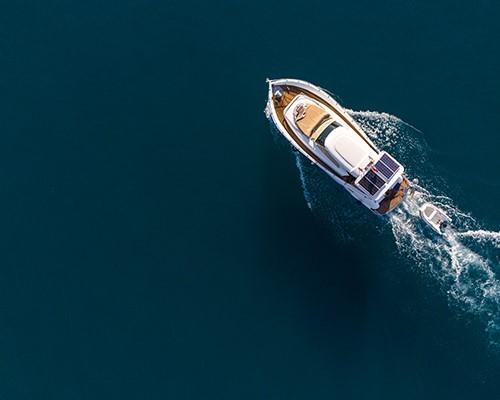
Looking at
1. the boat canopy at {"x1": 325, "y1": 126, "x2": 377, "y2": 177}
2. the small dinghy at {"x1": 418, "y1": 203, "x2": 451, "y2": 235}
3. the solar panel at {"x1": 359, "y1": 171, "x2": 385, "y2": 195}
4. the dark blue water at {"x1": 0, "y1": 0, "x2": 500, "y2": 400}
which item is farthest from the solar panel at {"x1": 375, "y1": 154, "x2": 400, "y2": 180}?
the small dinghy at {"x1": 418, "y1": 203, "x2": 451, "y2": 235}

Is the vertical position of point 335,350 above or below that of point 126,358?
above

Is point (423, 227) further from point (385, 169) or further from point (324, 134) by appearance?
point (324, 134)

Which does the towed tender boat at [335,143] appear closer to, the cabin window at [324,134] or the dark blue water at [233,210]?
the cabin window at [324,134]

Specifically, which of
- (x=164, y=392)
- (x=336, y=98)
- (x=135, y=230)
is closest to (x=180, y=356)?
(x=164, y=392)

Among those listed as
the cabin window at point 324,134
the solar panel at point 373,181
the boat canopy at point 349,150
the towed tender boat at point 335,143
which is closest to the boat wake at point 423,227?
the towed tender boat at point 335,143

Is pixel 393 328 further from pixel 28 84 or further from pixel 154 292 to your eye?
pixel 28 84

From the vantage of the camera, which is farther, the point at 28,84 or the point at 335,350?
the point at 28,84

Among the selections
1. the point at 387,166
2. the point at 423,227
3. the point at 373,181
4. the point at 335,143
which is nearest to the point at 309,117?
the point at 335,143
